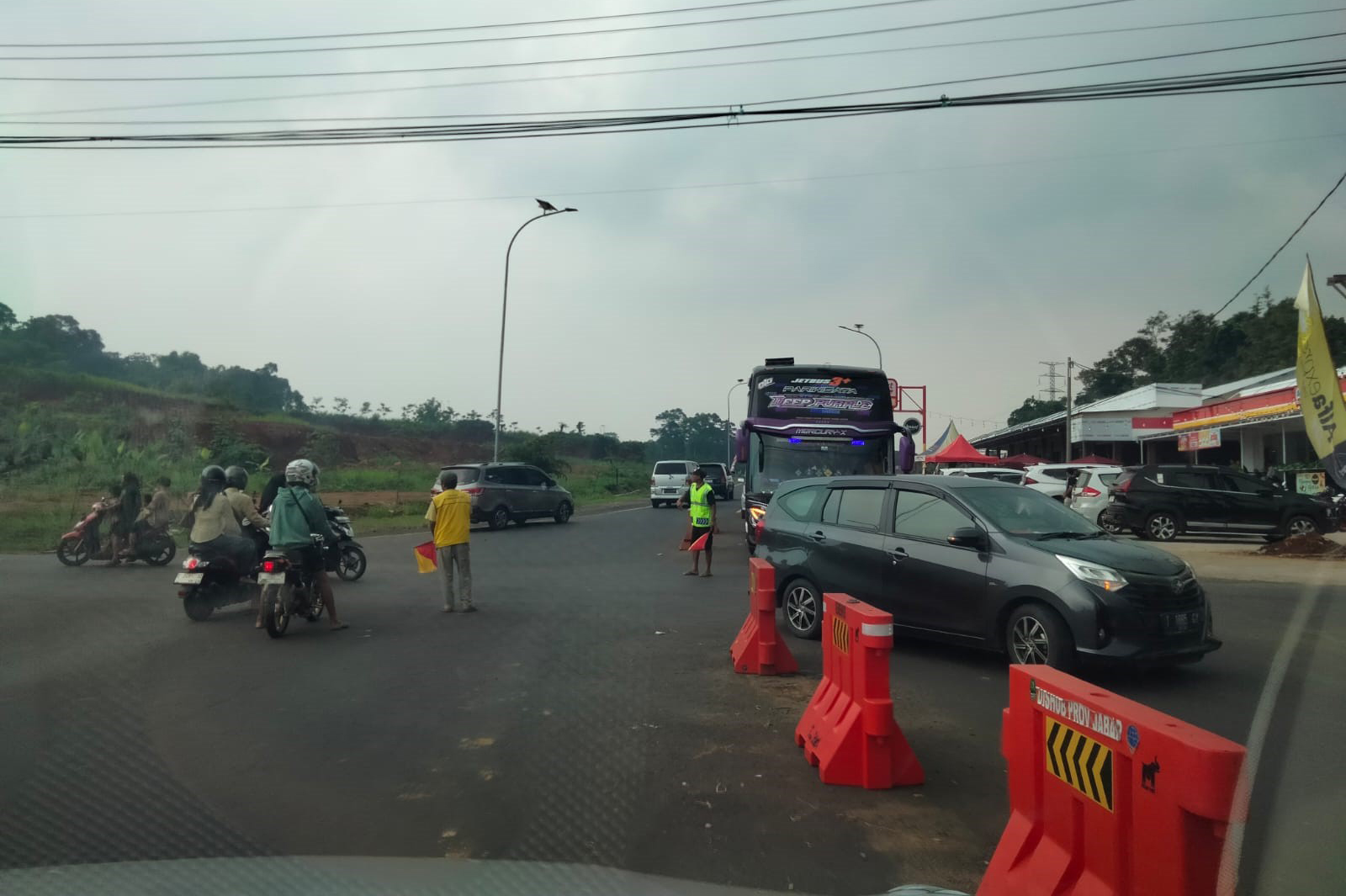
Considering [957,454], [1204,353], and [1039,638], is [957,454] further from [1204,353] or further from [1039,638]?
[1204,353]

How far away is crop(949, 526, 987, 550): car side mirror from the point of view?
310 inches

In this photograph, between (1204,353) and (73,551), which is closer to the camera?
(73,551)

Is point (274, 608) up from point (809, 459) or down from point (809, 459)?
down

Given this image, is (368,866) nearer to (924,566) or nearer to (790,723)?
(790,723)

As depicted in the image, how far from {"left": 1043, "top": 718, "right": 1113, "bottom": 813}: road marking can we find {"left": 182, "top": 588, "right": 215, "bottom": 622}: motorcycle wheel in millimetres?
9921

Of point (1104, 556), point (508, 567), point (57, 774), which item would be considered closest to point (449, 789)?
point (57, 774)

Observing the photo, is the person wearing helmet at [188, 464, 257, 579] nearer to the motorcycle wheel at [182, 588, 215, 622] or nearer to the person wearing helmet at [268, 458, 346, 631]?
the motorcycle wheel at [182, 588, 215, 622]

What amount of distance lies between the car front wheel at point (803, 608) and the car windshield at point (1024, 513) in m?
1.87

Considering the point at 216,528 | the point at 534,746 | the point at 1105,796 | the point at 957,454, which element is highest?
the point at 957,454

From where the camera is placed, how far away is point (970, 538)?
25.9 ft

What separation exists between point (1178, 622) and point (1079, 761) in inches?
192

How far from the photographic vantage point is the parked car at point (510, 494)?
2628cm

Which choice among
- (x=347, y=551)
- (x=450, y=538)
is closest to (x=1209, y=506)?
(x=450, y=538)

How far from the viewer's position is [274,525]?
979cm
